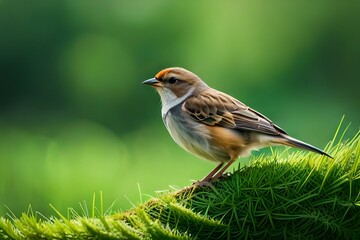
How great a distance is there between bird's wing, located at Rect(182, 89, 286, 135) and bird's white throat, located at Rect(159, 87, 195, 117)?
2.2 inches

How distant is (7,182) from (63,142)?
84 centimetres

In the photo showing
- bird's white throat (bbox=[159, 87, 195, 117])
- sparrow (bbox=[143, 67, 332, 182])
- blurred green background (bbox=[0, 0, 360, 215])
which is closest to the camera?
sparrow (bbox=[143, 67, 332, 182])

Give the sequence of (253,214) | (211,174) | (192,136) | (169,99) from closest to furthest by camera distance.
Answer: (253,214)
(211,174)
(192,136)
(169,99)

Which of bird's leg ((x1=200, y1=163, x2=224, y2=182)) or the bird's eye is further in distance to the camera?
the bird's eye

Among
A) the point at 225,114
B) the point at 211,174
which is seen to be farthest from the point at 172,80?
the point at 211,174

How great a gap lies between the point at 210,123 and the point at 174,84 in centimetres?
39

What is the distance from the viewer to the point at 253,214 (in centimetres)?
257

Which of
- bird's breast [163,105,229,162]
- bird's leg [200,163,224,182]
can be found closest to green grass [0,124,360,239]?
bird's leg [200,163,224,182]

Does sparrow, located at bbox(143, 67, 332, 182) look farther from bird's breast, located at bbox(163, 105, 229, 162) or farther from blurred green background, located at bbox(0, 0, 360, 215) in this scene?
blurred green background, located at bbox(0, 0, 360, 215)

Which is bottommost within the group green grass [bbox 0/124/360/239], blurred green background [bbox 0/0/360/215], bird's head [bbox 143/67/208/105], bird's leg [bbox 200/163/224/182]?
blurred green background [bbox 0/0/360/215]

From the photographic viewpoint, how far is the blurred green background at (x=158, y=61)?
8.21 metres

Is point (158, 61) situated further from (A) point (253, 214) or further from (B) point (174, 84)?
(A) point (253, 214)

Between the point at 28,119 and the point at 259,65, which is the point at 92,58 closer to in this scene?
the point at 28,119

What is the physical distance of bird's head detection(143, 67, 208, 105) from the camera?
4152 millimetres
